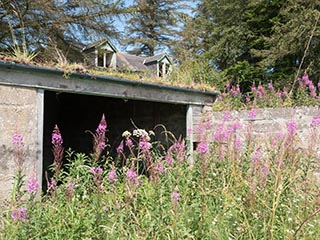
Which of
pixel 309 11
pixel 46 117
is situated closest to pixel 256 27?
pixel 309 11

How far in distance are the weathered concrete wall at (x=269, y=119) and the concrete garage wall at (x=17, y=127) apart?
2523 mm

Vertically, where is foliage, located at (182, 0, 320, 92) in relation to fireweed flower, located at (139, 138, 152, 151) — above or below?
above

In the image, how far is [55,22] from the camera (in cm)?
899

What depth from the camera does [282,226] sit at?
221cm

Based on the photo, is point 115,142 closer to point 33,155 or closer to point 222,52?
point 33,155

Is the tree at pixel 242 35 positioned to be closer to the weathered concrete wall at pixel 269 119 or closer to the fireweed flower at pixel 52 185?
the weathered concrete wall at pixel 269 119

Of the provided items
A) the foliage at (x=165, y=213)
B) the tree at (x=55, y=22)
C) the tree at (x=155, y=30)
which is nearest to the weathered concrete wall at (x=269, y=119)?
the foliage at (x=165, y=213)

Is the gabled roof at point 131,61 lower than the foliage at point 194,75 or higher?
higher

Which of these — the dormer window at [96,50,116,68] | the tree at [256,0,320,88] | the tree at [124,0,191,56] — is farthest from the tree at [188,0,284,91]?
the dormer window at [96,50,116,68]

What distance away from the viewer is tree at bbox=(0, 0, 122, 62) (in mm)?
8547

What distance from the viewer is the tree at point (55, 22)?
28.0ft

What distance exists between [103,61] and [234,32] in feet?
22.9

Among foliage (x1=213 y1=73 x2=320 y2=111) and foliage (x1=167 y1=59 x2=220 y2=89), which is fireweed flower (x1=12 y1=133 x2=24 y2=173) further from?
foliage (x1=213 y1=73 x2=320 y2=111)

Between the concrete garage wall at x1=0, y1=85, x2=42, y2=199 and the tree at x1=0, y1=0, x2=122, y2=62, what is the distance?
16.0ft
